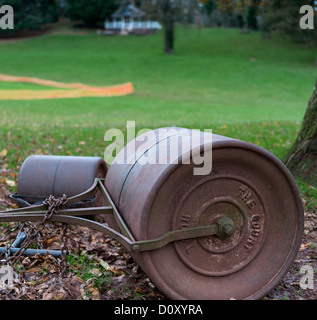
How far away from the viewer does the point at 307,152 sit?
6320 millimetres

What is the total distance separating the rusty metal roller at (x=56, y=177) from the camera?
17.0 ft

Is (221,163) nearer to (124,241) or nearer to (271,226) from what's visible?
(271,226)

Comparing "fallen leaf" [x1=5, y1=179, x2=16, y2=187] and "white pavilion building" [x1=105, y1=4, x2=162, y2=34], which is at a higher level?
"white pavilion building" [x1=105, y1=4, x2=162, y2=34]

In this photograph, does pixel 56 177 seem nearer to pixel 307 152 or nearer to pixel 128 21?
pixel 307 152

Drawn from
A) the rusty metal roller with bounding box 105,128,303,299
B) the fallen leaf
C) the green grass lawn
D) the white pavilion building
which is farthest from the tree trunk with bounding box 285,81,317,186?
the white pavilion building

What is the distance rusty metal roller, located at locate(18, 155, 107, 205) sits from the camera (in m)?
5.18

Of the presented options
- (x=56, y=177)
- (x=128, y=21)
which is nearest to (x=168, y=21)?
(x=128, y=21)

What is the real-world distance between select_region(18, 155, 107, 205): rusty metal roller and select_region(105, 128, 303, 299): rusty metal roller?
1.51 meters

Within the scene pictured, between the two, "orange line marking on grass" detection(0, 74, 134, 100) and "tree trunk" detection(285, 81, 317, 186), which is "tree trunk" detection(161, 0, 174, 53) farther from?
"tree trunk" detection(285, 81, 317, 186)

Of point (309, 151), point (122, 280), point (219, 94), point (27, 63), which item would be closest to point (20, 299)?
point (122, 280)

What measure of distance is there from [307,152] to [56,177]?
3355mm

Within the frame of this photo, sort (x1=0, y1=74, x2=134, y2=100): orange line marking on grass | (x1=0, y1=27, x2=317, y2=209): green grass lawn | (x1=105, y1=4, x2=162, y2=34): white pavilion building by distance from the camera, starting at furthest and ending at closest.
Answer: (x1=105, y1=4, x2=162, y2=34): white pavilion building < (x1=0, y1=74, x2=134, y2=100): orange line marking on grass < (x1=0, y1=27, x2=317, y2=209): green grass lawn

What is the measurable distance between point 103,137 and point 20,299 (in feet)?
22.0

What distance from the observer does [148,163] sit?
139 inches
